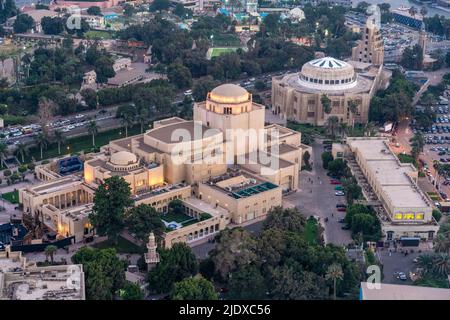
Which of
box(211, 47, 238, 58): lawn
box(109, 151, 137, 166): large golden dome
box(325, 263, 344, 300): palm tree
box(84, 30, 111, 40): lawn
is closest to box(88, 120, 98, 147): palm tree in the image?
box(109, 151, 137, 166): large golden dome

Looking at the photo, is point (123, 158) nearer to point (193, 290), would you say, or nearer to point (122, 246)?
point (122, 246)

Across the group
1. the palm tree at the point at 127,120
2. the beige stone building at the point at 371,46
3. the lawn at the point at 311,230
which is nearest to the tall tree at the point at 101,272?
the lawn at the point at 311,230

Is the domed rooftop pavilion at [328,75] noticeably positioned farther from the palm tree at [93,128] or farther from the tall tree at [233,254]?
the tall tree at [233,254]

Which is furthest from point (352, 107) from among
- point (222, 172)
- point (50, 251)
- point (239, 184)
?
point (50, 251)

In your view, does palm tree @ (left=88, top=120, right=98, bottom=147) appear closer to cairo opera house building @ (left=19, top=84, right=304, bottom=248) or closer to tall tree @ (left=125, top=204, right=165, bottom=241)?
cairo opera house building @ (left=19, top=84, right=304, bottom=248)

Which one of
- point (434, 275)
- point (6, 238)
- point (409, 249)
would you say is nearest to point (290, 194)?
point (409, 249)
